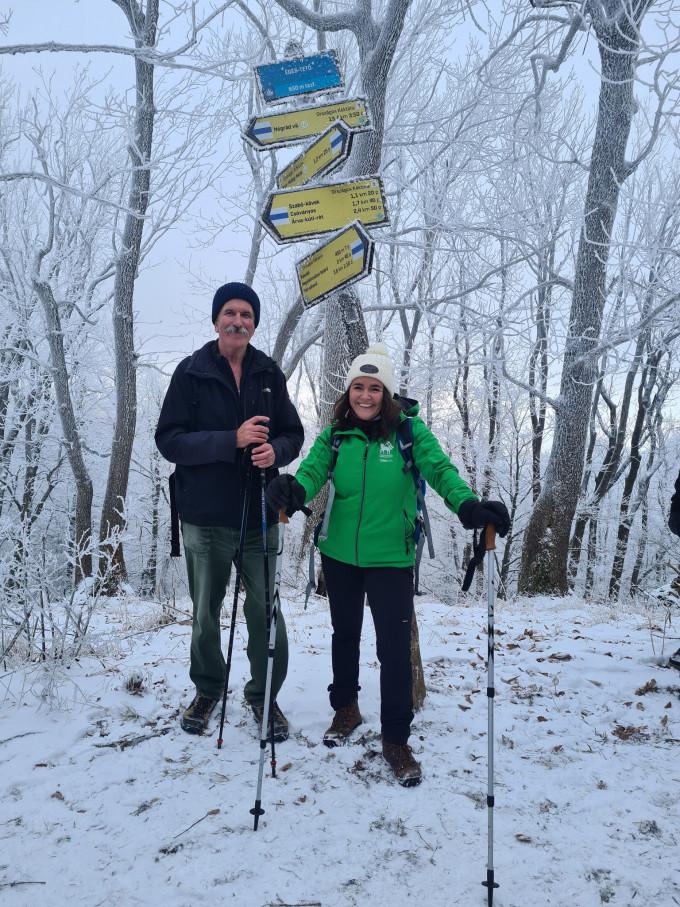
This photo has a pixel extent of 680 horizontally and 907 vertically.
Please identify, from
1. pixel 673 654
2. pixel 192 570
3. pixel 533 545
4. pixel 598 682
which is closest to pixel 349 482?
pixel 192 570

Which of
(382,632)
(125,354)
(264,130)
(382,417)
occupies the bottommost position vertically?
(382,632)

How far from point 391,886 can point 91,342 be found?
16.1 metres

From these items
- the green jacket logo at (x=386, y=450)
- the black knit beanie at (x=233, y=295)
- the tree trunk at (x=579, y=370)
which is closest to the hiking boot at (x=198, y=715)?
the green jacket logo at (x=386, y=450)

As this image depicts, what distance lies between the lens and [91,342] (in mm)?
15547

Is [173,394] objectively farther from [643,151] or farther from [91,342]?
[91,342]

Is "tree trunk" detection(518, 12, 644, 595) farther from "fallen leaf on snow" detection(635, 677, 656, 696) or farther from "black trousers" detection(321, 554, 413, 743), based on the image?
"black trousers" detection(321, 554, 413, 743)

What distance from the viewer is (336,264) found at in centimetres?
319

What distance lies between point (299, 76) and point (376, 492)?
8.44 ft

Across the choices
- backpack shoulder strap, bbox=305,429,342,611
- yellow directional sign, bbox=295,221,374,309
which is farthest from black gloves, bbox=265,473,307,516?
yellow directional sign, bbox=295,221,374,309

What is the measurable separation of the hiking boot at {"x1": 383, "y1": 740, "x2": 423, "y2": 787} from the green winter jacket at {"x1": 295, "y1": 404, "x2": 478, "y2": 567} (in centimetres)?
94

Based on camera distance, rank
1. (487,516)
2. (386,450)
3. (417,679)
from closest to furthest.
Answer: (487,516), (386,450), (417,679)

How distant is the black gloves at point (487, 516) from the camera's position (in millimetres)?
2569

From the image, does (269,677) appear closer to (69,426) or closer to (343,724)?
(343,724)

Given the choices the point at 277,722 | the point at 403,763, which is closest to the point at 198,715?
the point at 277,722
